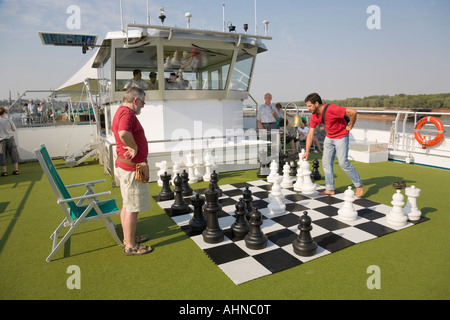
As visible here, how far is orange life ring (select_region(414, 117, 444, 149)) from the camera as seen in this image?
653 centimetres

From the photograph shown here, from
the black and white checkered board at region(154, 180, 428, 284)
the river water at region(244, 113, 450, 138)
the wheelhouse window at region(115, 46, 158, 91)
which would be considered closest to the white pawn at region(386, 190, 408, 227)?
the black and white checkered board at region(154, 180, 428, 284)

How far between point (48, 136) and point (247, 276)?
8746mm

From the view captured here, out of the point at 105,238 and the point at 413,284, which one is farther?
the point at 105,238

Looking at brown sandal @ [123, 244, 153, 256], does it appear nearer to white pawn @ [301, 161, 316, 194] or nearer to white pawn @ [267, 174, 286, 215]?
white pawn @ [267, 174, 286, 215]

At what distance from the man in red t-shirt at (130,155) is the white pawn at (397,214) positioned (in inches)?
105

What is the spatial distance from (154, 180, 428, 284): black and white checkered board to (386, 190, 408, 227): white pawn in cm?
7

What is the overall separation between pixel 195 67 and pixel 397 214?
5080 mm

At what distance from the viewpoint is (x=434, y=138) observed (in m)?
6.66

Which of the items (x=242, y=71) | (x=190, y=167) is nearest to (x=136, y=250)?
(x=190, y=167)

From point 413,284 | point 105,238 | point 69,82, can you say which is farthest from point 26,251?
point 69,82

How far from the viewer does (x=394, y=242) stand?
2980 millimetres

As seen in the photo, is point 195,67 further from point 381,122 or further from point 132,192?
point 381,122
